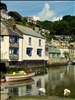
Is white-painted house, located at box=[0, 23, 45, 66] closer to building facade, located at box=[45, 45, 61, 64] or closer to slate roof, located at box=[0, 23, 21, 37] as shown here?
slate roof, located at box=[0, 23, 21, 37]

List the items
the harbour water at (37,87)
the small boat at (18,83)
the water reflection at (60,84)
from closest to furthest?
1. the harbour water at (37,87)
2. the water reflection at (60,84)
3. the small boat at (18,83)

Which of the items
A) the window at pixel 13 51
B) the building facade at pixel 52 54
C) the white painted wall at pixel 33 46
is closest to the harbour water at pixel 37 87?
the window at pixel 13 51

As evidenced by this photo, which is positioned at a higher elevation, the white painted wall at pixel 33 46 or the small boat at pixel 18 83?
the white painted wall at pixel 33 46

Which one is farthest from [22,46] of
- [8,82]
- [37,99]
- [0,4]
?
[0,4]

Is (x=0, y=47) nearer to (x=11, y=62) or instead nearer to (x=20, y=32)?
(x=11, y=62)

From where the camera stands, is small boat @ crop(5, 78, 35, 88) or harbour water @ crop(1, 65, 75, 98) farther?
small boat @ crop(5, 78, 35, 88)

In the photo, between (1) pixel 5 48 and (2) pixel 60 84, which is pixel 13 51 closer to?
(1) pixel 5 48

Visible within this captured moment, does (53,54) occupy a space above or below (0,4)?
below

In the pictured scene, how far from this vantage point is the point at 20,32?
48.1 meters

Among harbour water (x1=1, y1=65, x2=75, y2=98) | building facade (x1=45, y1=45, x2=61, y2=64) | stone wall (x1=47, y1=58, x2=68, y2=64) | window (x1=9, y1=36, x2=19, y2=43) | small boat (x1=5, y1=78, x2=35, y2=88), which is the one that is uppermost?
window (x1=9, y1=36, x2=19, y2=43)

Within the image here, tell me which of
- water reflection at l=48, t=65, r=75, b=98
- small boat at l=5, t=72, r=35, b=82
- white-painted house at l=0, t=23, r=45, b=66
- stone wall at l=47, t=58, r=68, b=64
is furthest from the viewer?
stone wall at l=47, t=58, r=68, b=64

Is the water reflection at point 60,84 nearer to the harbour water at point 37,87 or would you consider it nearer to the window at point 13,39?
the harbour water at point 37,87

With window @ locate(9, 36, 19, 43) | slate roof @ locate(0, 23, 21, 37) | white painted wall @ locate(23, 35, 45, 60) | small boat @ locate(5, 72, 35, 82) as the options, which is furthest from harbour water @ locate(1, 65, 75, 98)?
white painted wall @ locate(23, 35, 45, 60)

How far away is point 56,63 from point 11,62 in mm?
27017
